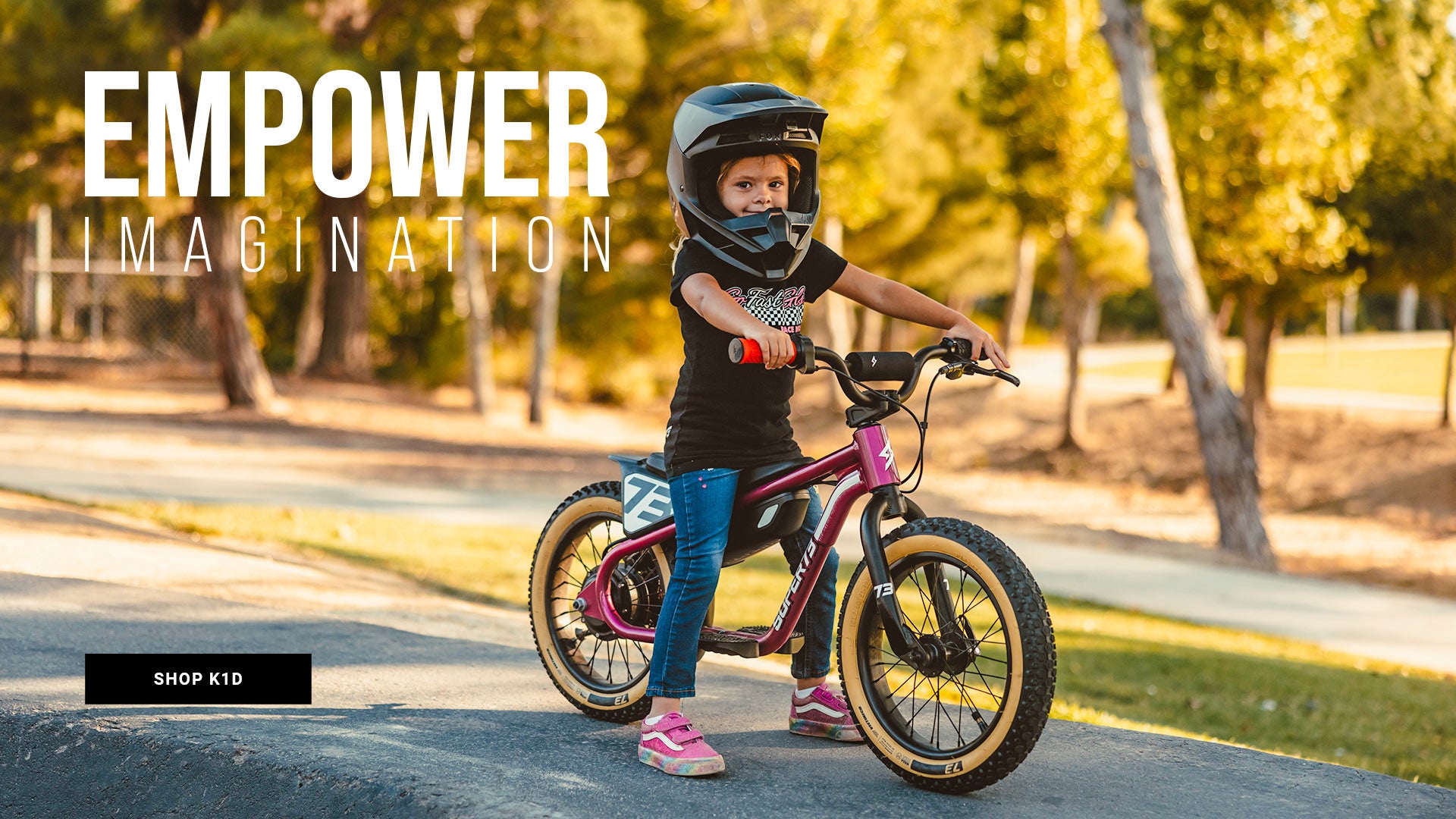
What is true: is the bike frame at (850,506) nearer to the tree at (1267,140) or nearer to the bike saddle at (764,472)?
the bike saddle at (764,472)

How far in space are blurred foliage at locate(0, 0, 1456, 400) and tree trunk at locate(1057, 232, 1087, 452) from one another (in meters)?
1.39

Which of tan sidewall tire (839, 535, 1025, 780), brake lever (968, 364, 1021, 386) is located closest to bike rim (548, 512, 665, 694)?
tan sidewall tire (839, 535, 1025, 780)

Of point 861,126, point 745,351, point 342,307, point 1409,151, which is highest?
A: point 861,126

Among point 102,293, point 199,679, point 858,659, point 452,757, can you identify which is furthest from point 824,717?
point 102,293

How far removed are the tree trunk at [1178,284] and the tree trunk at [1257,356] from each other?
8108 millimetres

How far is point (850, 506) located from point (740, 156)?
42.3 inches

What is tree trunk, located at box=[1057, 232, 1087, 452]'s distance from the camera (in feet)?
75.1

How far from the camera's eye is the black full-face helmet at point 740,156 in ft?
13.3

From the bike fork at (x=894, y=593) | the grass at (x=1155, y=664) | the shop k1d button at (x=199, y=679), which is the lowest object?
the grass at (x=1155, y=664)

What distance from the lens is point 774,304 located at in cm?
420


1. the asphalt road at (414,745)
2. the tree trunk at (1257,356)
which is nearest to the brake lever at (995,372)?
the asphalt road at (414,745)

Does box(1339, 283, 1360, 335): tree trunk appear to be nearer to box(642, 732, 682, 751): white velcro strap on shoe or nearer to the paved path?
the paved path

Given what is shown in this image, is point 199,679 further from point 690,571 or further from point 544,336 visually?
point 544,336

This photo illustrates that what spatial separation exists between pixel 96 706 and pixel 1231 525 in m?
12.1
